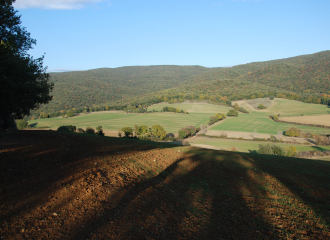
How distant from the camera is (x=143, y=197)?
6.39 meters

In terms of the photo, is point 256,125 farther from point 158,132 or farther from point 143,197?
point 143,197

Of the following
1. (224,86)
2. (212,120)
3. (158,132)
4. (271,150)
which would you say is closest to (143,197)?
(271,150)

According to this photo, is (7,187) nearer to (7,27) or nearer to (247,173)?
(247,173)

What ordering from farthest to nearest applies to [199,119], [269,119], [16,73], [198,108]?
[198,108] → [199,119] → [269,119] → [16,73]

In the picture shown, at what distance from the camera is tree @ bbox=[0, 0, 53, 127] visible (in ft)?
37.3

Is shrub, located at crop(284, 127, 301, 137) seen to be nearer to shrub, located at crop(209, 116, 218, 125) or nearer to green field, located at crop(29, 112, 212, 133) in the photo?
shrub, located at crop(209, 116, 218, 125)

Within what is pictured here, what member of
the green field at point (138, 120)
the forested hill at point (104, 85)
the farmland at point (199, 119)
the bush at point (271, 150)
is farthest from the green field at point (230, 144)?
the forested hill at point (104, 85)

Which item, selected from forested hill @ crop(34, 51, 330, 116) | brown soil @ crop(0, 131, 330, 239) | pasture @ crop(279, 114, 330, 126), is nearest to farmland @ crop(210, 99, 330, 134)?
pasture @ crop(279, 114, 330, 126)

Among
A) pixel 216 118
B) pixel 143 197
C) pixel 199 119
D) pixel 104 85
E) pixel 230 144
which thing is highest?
pixel 104 85

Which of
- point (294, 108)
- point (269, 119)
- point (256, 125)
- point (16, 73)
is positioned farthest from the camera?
point (294, 108)

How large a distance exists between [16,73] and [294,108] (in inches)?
3423

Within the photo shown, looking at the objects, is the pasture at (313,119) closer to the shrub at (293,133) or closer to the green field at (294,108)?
the green field at (294,108)

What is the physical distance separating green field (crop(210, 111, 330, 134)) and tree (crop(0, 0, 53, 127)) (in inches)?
2059

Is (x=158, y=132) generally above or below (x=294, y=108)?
above
